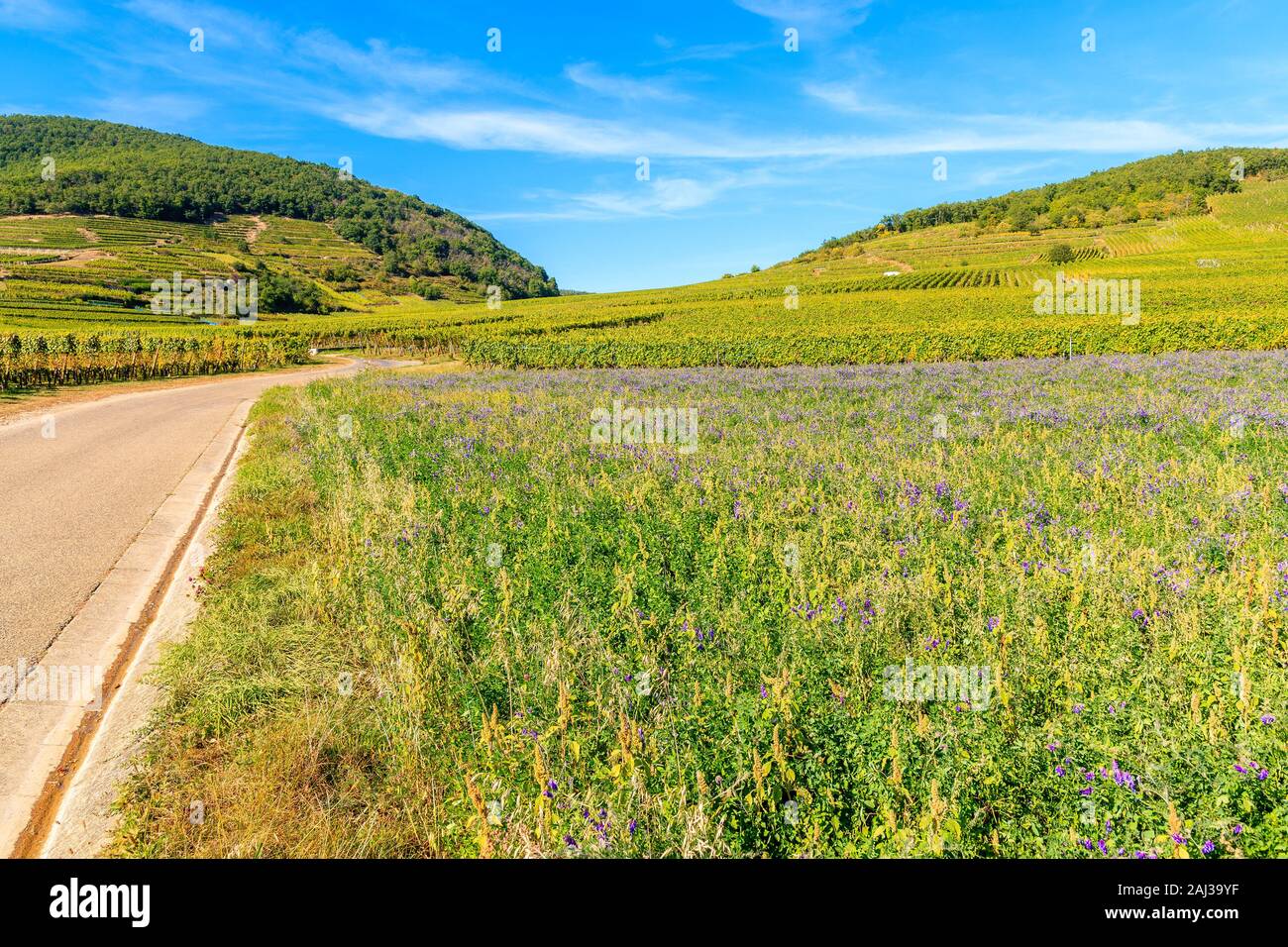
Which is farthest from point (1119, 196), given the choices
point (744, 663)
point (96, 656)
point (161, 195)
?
point (161, 195)

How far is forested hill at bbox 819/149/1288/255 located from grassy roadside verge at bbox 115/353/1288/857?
507 ft

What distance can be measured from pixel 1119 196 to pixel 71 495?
7174 inches

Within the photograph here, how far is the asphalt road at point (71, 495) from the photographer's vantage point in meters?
6.11

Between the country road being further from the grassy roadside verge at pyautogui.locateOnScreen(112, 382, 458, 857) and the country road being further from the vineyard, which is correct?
the vineyard

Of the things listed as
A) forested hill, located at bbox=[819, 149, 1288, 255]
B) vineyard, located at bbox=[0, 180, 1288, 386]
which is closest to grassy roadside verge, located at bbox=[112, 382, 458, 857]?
vineyard, located at bbox=[0, 180, 1288, 386]

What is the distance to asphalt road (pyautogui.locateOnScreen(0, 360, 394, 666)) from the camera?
611cm

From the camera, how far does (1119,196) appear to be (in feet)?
446

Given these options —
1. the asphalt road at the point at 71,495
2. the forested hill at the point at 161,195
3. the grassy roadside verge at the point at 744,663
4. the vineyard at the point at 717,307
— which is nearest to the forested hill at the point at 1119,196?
the vineyard at the point at 717,307

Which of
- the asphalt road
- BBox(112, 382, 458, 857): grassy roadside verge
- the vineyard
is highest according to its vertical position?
the vineyard

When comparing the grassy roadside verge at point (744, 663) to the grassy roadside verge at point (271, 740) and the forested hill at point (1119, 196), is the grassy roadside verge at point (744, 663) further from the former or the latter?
the forested hill at point (1119, 196)

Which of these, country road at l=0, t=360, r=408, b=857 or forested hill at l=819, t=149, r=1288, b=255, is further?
forested hill at l=819, t=149, r=1288, b=255

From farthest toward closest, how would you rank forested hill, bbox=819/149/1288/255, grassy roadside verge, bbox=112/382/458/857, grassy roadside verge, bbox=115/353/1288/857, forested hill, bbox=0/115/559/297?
forested hill, bbox=0/115/559/297 < forested hill, bbox=819/149/1288/255 < grassy roadside verge, bbox=112/382/458/857 < grassy roadside verge, bbox=115/353/1288/857

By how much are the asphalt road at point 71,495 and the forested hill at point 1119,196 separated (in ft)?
516
